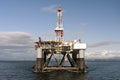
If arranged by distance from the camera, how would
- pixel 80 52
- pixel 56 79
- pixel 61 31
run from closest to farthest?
pixel 56 79 → pixel 80 52 → pixel 61 31

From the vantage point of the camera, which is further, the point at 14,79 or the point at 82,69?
the point at 82,69

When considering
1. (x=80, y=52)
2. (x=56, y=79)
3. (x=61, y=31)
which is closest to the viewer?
(x=56, y=79)

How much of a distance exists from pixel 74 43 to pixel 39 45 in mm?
9493

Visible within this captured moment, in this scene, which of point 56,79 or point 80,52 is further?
point 80,52

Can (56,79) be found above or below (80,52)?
below

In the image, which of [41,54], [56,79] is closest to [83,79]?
[56,79]

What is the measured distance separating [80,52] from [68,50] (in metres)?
3.69

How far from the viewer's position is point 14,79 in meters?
58.9

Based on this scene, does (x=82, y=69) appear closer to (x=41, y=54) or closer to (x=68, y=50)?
(x=68, y=50)

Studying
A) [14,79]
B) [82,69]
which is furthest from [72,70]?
[14,79]

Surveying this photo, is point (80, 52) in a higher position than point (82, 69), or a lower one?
higher

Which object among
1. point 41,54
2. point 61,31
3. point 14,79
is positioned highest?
point 61,31

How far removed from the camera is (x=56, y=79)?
55.9m

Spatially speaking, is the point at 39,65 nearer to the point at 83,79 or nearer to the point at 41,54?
the point at 41,54
